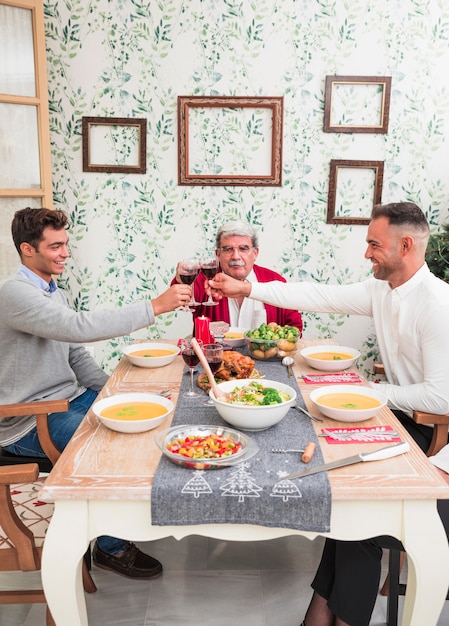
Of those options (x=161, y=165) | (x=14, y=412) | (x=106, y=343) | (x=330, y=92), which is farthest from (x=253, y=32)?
(x=14, y=412)

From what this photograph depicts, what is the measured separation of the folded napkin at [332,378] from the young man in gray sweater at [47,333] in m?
0.53

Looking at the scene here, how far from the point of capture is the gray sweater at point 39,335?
2.08 m

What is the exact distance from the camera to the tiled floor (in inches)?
78.3

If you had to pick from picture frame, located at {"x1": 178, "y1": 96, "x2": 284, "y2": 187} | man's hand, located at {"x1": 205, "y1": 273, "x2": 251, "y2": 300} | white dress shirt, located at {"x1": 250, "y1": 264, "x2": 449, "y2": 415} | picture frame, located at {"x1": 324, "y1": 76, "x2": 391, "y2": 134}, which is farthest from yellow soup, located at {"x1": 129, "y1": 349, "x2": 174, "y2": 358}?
picture frame, located at {"x1": 324, "y1": 76, "x2": 391, "y2": 134}

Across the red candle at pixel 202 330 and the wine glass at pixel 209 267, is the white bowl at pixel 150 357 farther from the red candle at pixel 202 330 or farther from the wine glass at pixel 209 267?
the wine glass at pixel 209 267

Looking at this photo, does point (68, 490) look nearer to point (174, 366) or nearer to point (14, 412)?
point (14, 412)

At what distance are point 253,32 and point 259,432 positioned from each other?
284 centimetres

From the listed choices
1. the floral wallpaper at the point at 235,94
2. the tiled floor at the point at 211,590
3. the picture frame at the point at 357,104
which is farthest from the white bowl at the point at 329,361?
the picture frame at the point at 357,104

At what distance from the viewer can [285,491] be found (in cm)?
130

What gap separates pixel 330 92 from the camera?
3623mm

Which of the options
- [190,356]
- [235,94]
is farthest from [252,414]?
[235,94]

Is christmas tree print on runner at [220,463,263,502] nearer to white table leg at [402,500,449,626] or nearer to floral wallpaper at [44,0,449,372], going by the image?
white table leg at [402,500,449,626]

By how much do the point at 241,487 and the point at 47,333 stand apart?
1096mm

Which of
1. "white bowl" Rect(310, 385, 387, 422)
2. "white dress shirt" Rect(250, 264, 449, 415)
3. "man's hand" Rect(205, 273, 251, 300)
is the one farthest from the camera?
"man's hand" Rect(205, 273, 251, 300)
